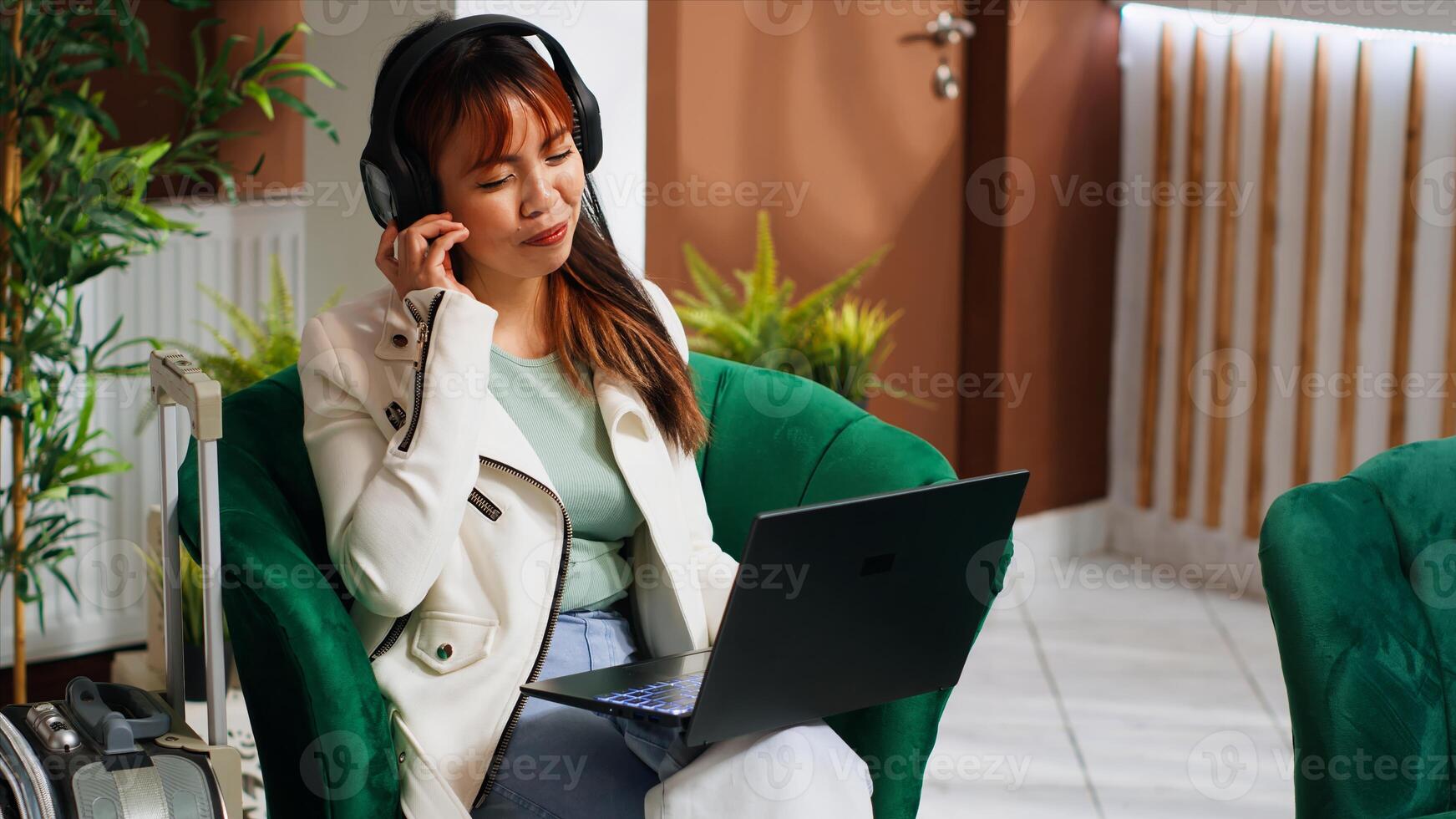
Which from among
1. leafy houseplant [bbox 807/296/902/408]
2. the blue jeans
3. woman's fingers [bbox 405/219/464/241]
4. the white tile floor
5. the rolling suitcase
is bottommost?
the white tile floor

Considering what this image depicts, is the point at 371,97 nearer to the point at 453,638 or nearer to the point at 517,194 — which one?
the point at 517,194

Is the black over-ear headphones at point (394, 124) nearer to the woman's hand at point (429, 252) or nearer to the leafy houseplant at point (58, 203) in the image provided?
the woman's hand at point (429, 252)

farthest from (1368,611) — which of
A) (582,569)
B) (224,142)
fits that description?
(224,142)

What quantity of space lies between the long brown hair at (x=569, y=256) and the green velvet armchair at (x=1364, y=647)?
694 mm

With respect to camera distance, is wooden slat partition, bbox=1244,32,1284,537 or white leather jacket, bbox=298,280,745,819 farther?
wooden slat partition, bbox=1244,32,1284,537

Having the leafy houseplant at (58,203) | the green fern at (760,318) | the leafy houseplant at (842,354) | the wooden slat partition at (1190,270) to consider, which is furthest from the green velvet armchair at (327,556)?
the wooden slat partition at (1190,270)

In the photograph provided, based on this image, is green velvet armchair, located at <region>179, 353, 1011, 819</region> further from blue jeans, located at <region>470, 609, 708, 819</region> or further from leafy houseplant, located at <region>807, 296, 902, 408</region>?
leafy houseplant, located at <region>807, 296, 902, 408</region>

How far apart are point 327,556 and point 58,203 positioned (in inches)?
45.3

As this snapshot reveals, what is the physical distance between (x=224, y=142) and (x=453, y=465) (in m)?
1.89

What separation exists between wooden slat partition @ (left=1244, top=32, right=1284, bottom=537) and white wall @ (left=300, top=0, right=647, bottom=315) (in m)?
1.75

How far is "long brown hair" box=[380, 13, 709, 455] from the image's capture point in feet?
5.20

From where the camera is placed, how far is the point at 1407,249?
3.37 metres

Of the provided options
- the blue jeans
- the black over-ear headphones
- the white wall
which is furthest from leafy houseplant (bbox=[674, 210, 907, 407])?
the blue jeans

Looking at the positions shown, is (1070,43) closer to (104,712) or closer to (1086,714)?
(1086,714)
